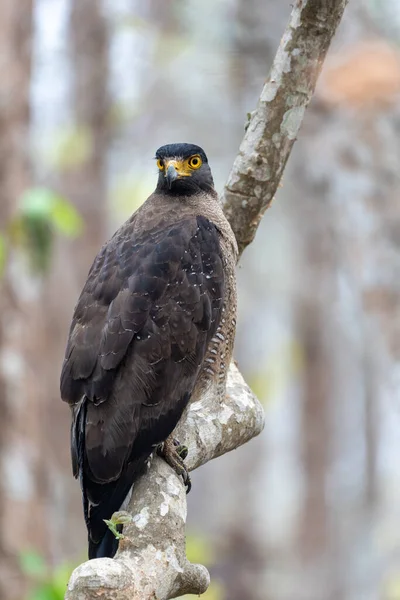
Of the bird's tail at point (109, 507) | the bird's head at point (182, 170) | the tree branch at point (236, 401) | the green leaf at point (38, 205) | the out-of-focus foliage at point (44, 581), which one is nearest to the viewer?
the tree branch at point (236, 401)

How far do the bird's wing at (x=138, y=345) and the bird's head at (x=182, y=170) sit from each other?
527 mm

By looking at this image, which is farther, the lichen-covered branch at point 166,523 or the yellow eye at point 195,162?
the yellow eye at point 195,162

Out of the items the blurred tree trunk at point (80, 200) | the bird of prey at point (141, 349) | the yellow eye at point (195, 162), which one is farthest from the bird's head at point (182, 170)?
the blurred tree trunk at point (80, 200)

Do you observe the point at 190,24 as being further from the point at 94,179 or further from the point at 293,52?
the point at 293,52

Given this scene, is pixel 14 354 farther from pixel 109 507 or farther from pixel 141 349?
pixel 109 507

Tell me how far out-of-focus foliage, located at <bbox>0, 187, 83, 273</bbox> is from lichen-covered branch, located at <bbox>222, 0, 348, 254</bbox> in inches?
74.6

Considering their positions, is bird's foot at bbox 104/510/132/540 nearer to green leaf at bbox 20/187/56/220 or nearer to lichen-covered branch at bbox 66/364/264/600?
lichen-covered branch at bbox 66/364/264/600

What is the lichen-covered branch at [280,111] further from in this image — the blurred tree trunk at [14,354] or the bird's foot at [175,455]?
the blurred tree trunk at [14,354]

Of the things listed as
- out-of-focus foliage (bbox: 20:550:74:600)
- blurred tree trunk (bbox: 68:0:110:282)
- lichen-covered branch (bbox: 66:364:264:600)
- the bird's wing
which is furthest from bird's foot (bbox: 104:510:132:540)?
blurred tree trunk (bbox: 68:0:110:282)

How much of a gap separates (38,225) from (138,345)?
9.31 ft

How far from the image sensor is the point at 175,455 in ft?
14.8

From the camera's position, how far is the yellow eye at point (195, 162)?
214 inches

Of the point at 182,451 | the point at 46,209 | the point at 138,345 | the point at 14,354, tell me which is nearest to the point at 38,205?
the point at 46,209

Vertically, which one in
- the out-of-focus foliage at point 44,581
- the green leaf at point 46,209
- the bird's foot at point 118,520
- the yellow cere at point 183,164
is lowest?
the bird's foot at point 118,520
